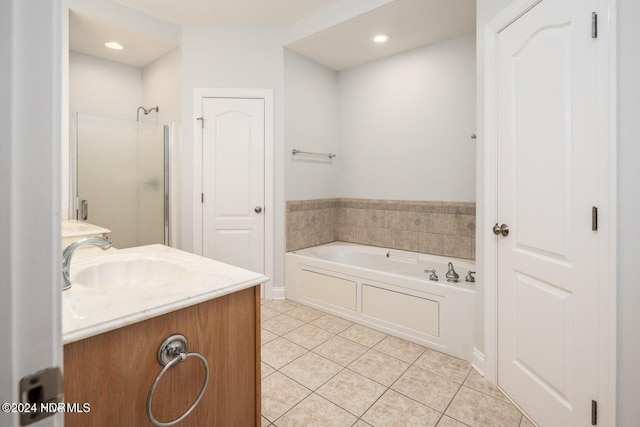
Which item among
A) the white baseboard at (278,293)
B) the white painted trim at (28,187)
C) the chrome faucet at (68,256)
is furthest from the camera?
the white baseboard at (278,293)

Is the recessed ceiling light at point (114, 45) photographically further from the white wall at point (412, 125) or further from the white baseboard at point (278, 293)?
the white baseboard at point (278, 293)

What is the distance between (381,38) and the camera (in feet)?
10.6

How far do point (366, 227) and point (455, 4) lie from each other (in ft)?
7.35

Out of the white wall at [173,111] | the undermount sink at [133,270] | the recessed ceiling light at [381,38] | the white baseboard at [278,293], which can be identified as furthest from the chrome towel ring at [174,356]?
the recessed ceiling light at [381,38]

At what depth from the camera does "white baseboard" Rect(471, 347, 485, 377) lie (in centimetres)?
206

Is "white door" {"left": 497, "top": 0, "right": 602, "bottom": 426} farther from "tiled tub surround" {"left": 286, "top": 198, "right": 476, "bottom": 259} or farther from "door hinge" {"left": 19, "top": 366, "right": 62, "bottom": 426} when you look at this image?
"door hinge" {"left": 19, "top": 366, "right": 62, "bottom": 426}

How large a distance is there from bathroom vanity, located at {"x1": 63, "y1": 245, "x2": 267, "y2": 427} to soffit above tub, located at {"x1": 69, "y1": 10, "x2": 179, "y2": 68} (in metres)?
2.64

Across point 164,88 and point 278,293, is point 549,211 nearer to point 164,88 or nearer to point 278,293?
point 278,293

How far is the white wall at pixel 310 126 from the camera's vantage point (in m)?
3.52

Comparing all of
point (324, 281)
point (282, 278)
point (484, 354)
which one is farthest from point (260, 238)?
point (484, 354)

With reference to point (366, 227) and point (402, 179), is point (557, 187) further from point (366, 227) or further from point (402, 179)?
point (366, 227)

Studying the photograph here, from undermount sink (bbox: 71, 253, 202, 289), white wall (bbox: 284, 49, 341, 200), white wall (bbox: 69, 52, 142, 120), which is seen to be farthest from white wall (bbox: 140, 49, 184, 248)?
undermount sink (bbox: 71, 253, 202, 289)

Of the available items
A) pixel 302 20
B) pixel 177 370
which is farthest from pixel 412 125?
pixel 177 370

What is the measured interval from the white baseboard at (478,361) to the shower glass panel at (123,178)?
305cm
